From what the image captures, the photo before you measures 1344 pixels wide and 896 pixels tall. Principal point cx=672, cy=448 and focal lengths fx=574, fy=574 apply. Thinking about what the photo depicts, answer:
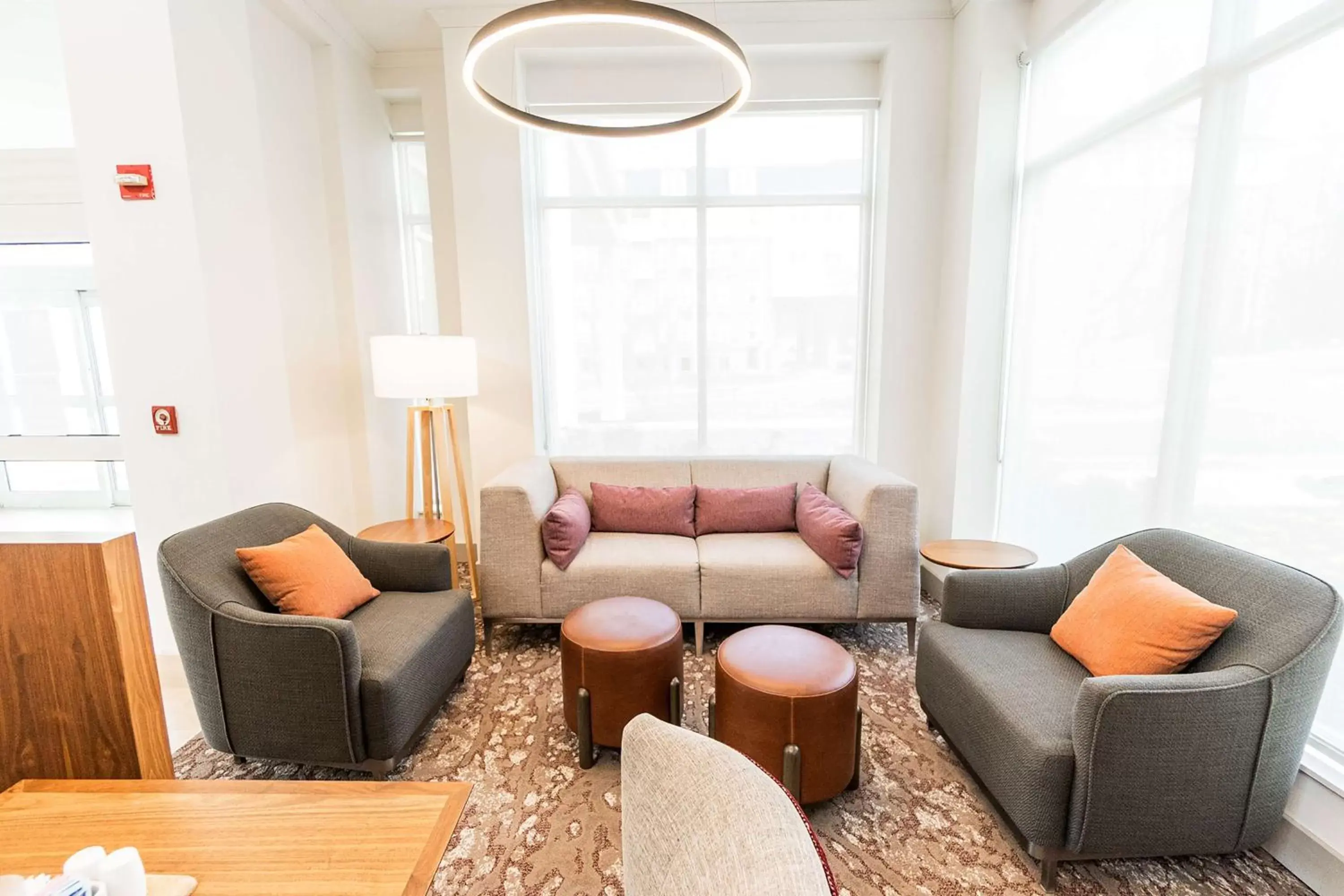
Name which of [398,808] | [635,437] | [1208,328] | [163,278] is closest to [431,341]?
[163,278]

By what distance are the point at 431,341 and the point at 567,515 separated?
3.69ft

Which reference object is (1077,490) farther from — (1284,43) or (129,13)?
(129,13)

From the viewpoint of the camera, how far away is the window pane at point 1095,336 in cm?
213

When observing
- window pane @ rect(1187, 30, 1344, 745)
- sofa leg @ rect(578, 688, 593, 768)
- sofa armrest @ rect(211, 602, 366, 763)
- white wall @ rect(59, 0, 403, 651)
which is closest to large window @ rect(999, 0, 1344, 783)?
window pane @ rect(1187, 30, 1344, 745)

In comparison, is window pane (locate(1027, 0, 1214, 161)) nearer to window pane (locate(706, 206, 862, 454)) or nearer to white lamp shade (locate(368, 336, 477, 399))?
window pane (locate(706, 206, 862, 454))

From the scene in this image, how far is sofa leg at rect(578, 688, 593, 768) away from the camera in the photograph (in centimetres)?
188

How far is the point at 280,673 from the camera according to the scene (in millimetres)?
1679

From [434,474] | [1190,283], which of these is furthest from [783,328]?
[434,474]

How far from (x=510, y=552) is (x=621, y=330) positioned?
1.73 meters

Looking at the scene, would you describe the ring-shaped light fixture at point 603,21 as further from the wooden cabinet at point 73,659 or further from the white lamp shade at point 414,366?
the wooden cabinet at point 73,659

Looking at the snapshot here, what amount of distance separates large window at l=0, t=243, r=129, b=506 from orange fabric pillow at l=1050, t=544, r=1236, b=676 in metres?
3.98

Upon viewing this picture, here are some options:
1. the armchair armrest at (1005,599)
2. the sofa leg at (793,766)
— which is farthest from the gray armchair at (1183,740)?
the sofa leg at (793,766)

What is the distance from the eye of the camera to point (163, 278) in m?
2.32

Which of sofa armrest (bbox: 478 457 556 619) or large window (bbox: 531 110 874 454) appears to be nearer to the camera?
sofa armrest (bbox: 478 457 556 619)
